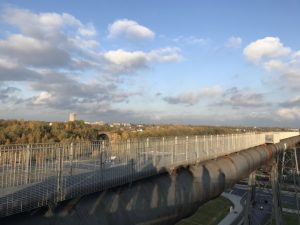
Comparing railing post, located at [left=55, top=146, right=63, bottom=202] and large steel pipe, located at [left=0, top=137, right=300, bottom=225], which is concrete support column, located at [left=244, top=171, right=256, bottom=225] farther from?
railing post, located at [left=55, top=146, right=63, bottom=202]

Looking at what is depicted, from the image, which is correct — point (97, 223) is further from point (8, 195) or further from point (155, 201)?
point (155, 201)

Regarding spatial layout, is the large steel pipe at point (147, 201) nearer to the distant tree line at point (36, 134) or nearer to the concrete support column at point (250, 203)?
the concrete support column at point (250, 203)

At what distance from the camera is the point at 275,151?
102ft

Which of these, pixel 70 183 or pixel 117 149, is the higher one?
pixel 117 149

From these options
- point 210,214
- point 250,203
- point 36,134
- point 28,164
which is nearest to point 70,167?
point 28,164

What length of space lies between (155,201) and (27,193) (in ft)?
13.0

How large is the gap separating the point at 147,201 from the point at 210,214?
34.8 metres

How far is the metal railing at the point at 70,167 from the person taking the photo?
717 cm

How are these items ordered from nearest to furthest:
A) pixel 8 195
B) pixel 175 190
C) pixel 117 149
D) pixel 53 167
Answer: pixel 8 195 → pixel 53 167 → pixel 117 149 → pixel 175 190

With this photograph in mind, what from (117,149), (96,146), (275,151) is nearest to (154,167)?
(117,149)

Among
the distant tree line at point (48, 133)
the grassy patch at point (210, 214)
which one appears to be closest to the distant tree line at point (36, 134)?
the distant tree line at point (48, 133)

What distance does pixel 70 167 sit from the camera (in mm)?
8602

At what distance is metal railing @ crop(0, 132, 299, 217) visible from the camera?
23.5 feet

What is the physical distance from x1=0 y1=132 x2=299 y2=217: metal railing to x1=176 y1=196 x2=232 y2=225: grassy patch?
25795 millimetres
